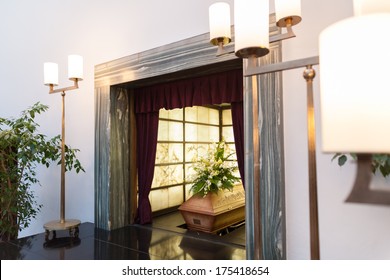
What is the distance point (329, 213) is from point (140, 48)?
95.7 inches

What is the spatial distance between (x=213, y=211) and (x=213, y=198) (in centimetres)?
19

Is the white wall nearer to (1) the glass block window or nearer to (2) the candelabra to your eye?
A: (2) the candelabra

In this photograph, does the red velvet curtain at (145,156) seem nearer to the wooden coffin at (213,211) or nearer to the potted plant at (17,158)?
the wooden coffin at (213,211)

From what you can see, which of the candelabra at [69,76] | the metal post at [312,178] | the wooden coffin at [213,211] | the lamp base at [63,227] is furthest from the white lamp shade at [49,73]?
the metal post at [312,178]

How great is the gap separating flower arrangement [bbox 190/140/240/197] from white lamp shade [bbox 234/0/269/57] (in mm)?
2490

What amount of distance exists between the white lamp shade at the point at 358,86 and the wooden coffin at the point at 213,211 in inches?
109

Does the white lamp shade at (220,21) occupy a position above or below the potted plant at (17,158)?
above

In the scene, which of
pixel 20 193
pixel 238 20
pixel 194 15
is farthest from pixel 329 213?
pixel 20 193

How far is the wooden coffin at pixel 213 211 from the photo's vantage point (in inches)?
132

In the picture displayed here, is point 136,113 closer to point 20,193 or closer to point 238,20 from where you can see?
point 20,193

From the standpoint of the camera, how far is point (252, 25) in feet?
3.79

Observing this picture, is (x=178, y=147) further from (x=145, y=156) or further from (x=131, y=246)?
(x=131, y=246)
